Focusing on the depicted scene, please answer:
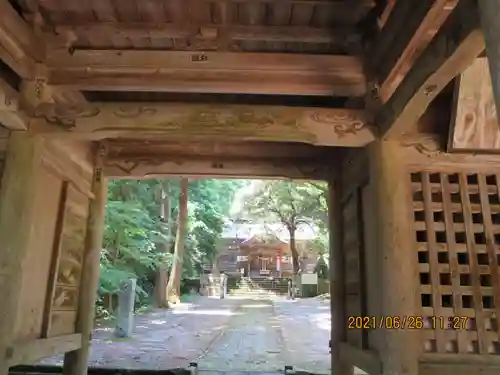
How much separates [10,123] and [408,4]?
9.52 ft

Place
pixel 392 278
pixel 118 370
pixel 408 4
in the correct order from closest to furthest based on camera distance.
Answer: pixel 408 4
pixel 392 278
pixel 118 370

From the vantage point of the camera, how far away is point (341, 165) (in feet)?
15.6

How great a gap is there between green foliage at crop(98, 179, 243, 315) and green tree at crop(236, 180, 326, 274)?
6.53ft

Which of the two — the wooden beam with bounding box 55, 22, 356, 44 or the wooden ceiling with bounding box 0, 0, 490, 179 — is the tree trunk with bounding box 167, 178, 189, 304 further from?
the wooden beam with bounding box 55, 22, 356, 44

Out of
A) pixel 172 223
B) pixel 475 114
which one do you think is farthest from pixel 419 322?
pixel 172 223

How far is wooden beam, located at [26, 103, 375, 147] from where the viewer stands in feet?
11.2

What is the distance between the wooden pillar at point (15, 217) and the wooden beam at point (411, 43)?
2.72 m

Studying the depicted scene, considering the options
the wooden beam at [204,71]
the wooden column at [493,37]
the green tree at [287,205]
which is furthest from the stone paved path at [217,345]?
the green tree at [287,205]

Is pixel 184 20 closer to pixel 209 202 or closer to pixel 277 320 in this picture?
pixel 277 320

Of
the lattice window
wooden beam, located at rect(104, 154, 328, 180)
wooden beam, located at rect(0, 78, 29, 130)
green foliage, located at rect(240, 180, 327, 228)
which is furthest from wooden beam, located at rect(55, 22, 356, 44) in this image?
green foliage, located at rect(240, 180, 327, 228)

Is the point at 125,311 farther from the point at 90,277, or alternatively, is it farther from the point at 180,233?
the point at 180,233

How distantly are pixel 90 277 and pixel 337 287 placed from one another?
8.58 ft

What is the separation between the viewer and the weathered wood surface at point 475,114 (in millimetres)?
3115

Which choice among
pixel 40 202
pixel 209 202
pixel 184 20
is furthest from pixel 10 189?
pixel 209 202
